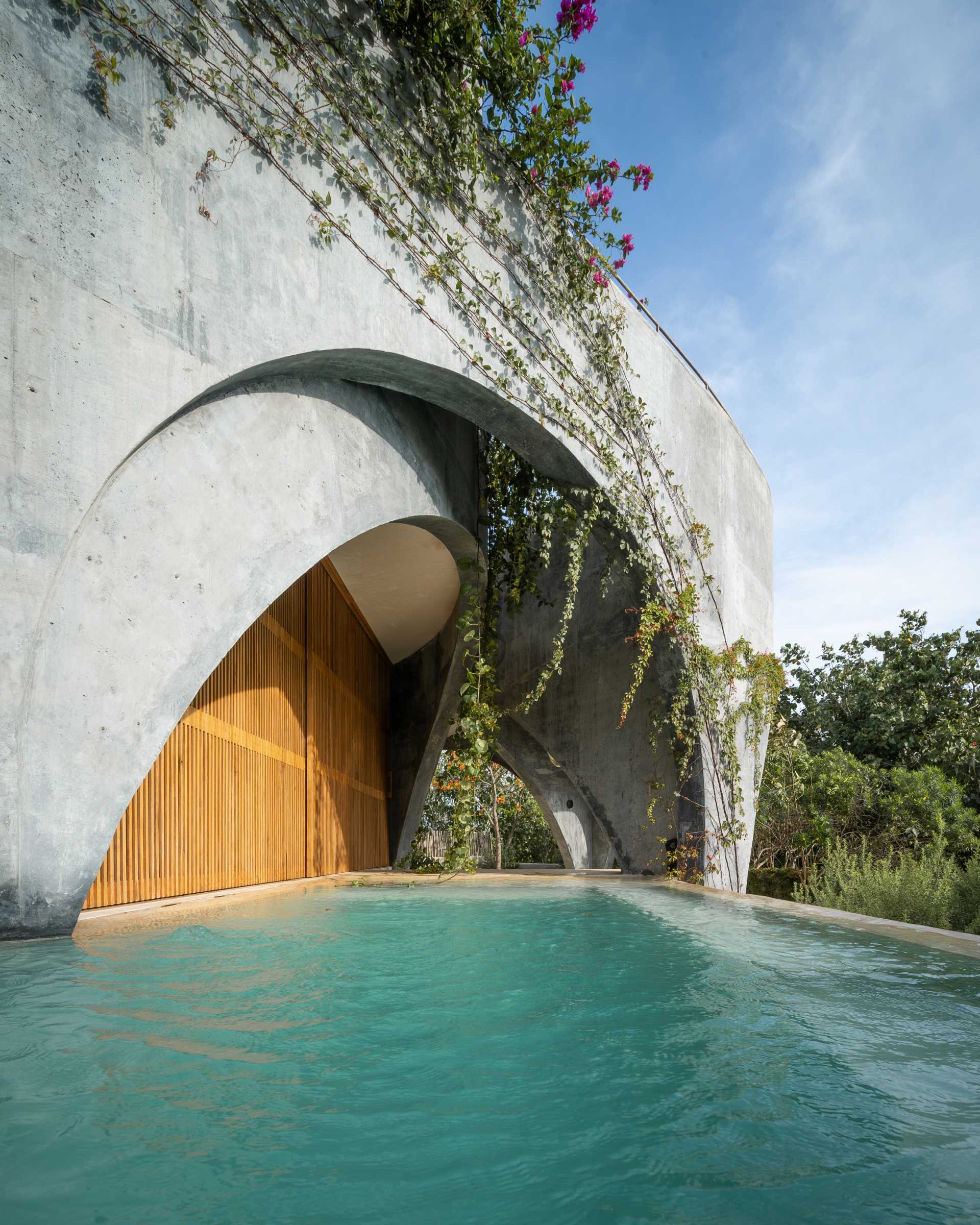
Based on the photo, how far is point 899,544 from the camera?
16.8m

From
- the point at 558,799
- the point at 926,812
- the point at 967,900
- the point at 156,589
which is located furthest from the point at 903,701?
the point at 156,589

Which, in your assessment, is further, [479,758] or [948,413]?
[948,413]

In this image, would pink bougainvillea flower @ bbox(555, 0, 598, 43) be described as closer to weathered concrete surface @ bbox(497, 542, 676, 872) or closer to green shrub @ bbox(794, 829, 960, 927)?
weathered concrete surface @ bbox(497, 542, 676, 872)

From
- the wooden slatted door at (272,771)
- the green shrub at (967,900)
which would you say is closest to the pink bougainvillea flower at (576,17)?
the wooden slatted door at (272,771)

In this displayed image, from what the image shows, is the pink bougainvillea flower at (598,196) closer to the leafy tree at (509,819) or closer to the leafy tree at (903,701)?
the leafy tree at (903,701)

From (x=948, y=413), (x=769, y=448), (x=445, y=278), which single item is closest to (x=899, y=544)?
(x=948, y=413)

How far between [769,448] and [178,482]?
7.53m

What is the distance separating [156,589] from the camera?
3.67 meters

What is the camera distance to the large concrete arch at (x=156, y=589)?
321cm

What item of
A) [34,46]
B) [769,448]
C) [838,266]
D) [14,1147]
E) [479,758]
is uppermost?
[838,266]

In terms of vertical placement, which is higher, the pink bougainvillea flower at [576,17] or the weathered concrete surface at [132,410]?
the pink bougainvillea flower at [576,17]

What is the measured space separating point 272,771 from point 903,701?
1311cm

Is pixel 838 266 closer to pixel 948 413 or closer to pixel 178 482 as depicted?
pixel 948 413

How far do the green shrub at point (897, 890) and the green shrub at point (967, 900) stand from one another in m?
0.03
